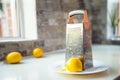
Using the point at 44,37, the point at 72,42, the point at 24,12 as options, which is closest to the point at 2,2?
the point at 24,12

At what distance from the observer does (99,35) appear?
2.18 meters

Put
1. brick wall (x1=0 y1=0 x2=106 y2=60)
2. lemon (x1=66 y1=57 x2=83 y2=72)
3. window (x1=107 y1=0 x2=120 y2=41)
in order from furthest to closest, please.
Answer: window (x1=107 y1=0 x2=120 y2=41), brick wall (x1=0 y1=0 x2=106 y2=60), lemon (x1=66 y1=57 x2=83 y2=72)

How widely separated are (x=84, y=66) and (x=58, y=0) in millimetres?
931

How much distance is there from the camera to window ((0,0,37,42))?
62.4 inches

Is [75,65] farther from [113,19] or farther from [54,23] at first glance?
[113,19]

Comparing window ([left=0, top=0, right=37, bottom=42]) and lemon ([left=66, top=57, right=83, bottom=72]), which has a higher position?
window ([left=0, top=0, right=37, bottom=42])

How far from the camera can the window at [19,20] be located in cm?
158

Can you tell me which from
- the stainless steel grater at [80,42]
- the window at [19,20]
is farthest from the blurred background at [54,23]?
the stainless steel grater at [80,42]

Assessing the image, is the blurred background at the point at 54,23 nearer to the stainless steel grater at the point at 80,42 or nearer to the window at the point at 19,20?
the window at the point at 19,20

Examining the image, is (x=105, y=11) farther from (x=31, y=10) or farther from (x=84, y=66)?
(x=84, y=66)

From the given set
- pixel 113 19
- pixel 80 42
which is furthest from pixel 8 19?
pixel 113 19

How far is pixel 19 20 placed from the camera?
161cm

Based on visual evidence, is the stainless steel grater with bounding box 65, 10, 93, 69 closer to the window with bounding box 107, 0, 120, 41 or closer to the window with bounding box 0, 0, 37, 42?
the window with bounding box 0, 0, 37, 42

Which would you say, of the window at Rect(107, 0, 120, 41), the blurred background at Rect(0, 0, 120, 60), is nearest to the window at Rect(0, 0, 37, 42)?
the blurred background at Rect(0, 0, 120, 60)
